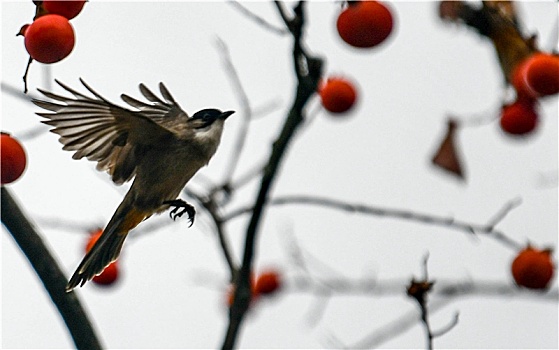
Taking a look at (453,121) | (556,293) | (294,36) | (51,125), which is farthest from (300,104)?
(556,293)

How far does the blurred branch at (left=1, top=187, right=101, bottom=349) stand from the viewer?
3.68 m

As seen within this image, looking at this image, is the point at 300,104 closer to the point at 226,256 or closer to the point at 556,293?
the point at 226,256

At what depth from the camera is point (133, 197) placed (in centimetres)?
436

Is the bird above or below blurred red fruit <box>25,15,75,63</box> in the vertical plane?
below

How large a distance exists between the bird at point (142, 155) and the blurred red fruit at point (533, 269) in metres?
1.84

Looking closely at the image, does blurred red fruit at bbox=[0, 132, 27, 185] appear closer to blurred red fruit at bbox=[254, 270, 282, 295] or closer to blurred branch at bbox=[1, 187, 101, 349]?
blurred branch at bbox=[1, 187, 101, 349]

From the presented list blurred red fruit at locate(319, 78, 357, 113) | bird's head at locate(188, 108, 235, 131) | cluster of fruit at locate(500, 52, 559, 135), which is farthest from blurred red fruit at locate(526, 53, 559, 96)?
bird's head at locate(188, 108, 235, 131)

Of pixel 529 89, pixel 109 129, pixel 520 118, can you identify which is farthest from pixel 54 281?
pixel 520 118

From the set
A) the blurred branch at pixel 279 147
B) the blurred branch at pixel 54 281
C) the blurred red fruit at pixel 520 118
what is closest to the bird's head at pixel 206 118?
the blurred branch at pixel 279 147

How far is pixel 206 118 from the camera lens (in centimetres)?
441

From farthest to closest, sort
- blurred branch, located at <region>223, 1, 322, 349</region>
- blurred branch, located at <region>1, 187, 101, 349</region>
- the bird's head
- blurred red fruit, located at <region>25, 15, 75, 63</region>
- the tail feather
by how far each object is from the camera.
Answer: the bird's head < the tail feather < blurred branch, located at <region>223, 1, 322, 349</region> < blurred branch, located at <region>1, 187, 101, 349</region> < blurred red fruit, located at <region>25, 15, 75, 63</region>

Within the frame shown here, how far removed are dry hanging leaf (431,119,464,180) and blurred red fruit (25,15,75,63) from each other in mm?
3227

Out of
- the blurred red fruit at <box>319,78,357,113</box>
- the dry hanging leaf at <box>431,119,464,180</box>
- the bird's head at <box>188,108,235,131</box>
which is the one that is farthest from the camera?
→ the dry hanging leaf at <box>431,119,464,180</box>

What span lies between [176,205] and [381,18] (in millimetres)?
1168
